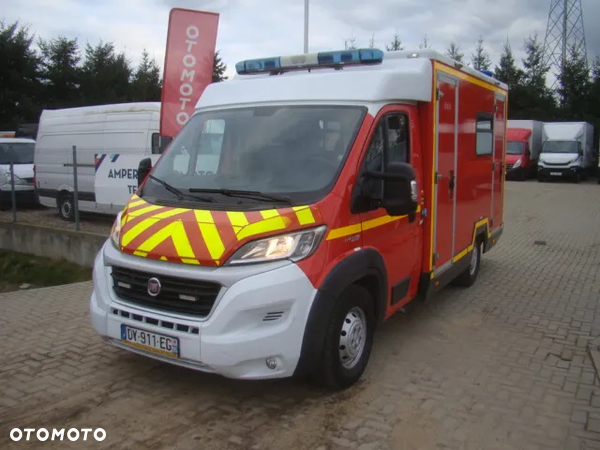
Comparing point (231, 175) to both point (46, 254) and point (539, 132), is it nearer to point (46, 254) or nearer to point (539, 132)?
point (46, 254)

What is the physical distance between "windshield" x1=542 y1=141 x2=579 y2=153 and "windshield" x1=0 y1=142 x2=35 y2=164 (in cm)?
2228

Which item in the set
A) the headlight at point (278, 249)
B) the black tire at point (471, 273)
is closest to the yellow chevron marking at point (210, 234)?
the headlight at point (278, 249)

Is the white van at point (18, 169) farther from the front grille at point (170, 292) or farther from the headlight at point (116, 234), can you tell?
the front grille at point (170, 292)

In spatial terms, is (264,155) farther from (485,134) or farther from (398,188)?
(485,134)

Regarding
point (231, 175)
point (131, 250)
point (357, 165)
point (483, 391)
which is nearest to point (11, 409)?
point (131, 250)

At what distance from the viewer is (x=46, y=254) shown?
406 inches

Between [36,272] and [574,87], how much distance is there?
37.1 metres

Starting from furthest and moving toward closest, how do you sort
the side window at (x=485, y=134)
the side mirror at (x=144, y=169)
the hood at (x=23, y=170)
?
the hood at (x=23, y=170), the side window at (x=485, y=134), the side mirror at (x=144, y=169)

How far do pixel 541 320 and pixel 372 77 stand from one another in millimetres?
3352

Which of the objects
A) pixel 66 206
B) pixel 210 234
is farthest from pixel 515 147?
pixel 210 234

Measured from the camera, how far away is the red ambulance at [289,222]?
365cm

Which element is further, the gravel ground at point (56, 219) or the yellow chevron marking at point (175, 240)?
the gravel ground at point (56, 219)

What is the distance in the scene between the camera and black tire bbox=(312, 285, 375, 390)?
3947mm

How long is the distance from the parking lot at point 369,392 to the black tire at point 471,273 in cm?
69
